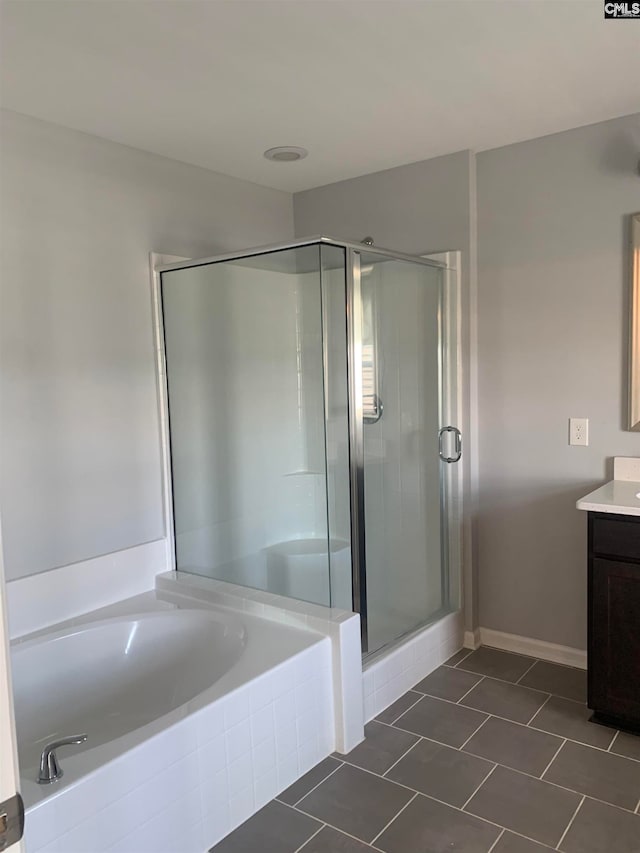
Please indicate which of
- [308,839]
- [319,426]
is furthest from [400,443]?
[308,839]

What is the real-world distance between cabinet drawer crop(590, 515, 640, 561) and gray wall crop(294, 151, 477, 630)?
2.67 ft

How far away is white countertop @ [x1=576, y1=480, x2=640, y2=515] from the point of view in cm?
233

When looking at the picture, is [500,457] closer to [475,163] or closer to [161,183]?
[475,163]

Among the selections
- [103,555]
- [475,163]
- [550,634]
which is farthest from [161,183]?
[550,634]

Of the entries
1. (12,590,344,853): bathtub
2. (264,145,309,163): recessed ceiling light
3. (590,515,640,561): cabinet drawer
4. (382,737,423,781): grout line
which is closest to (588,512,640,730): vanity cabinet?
(590,515,640,561): cabinet drawer

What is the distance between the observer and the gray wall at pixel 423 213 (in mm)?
3061

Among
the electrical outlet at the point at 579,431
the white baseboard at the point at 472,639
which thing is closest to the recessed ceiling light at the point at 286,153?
the electrical outlet at the point at 579,431

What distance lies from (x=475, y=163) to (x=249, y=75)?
1.29m

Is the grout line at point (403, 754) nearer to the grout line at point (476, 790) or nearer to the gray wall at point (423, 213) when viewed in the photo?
the grout line at point (476, 790)

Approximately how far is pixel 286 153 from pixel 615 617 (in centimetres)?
231

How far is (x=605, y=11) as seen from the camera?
1.84 m

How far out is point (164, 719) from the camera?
189 cm

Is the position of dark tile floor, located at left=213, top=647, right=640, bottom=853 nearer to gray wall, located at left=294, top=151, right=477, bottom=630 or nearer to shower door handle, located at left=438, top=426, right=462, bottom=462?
gray wall, located at left=294, top=151, right=477, bottom=630

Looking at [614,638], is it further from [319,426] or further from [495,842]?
[319,426]
